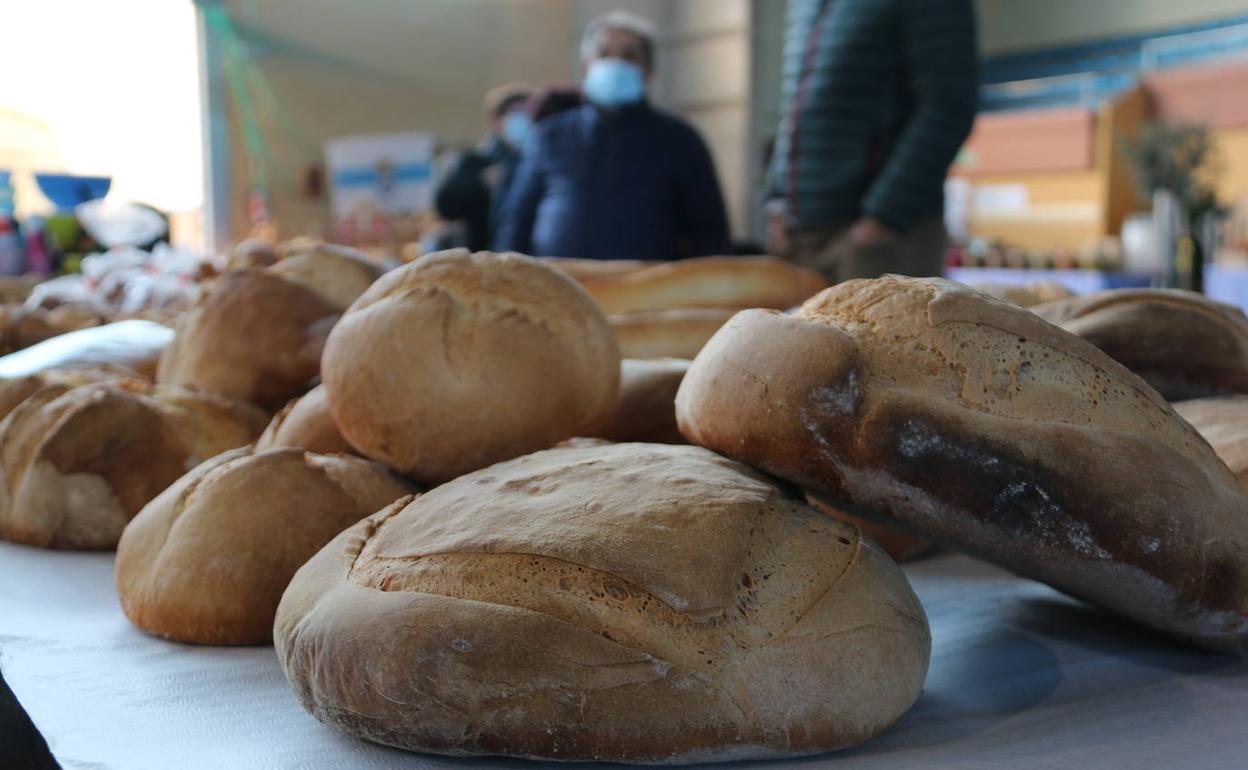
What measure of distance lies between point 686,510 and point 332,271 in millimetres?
830

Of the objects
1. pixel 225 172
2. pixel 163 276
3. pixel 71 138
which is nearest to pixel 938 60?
pixel 163 276

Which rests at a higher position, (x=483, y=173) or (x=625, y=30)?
(x=625, y=30)

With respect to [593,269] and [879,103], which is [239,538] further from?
[879,103]

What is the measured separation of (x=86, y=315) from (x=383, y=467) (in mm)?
1245

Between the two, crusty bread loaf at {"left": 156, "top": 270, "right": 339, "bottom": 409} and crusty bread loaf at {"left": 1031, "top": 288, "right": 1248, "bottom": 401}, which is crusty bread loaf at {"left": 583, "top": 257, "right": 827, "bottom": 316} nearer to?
crusty bread loaf at {"left": 156, "top": 270, "right": 339, "bottom": 409}

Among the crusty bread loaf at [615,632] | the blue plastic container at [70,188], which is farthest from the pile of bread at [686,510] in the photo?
the blue plastic container at [70,188]

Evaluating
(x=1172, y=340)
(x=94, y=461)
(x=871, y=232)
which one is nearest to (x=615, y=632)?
(x=1172, y=340)

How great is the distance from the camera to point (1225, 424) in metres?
0.98

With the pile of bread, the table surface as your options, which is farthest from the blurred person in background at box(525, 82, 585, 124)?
the table surface

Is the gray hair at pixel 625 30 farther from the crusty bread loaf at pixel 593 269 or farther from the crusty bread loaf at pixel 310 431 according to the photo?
the crusty bread loaf at pixel 310 431

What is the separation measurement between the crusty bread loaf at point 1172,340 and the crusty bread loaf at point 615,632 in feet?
1.39

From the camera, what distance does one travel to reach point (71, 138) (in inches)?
195

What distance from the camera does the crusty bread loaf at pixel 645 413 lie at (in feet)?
3.80

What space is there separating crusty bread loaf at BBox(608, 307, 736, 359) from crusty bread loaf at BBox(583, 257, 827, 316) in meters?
0.15
